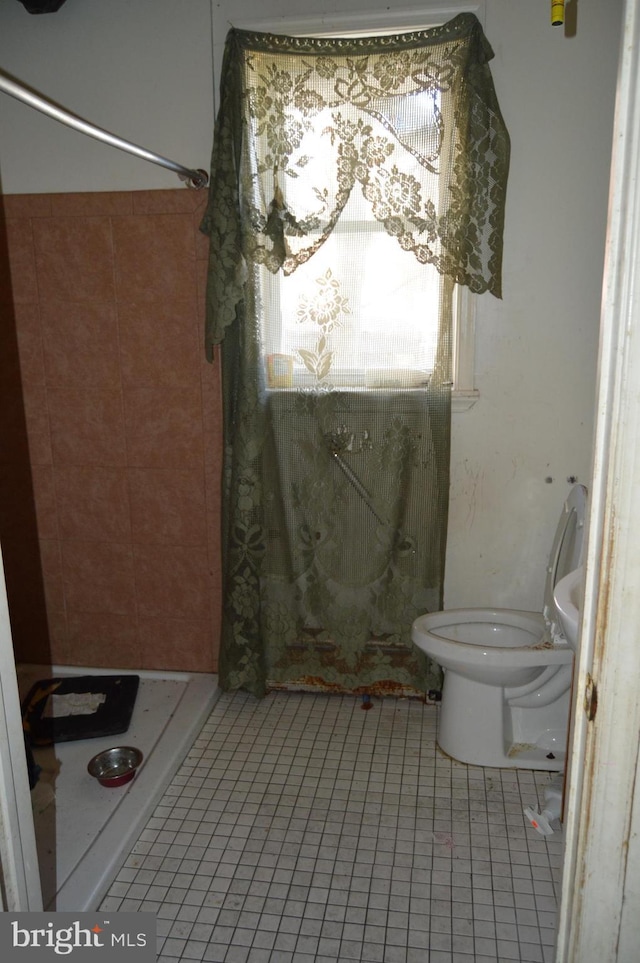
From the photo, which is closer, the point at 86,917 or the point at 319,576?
the point at 86,917

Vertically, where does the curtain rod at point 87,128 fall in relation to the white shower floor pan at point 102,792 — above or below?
above

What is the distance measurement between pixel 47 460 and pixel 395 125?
64.9 inches

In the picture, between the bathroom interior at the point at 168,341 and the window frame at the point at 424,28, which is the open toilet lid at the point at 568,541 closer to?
the bathroom interior at the point at 168,341

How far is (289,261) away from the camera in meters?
2.21

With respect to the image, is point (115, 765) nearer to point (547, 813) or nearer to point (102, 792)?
point (102, 792)

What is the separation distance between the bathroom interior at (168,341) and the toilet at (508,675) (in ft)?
0.39

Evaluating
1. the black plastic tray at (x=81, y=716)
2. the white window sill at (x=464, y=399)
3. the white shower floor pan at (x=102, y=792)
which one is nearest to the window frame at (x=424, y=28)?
the white window sill at (x=464, y=399)

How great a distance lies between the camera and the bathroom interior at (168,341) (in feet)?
7.02

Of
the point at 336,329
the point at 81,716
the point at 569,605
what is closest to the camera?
the point at 569,605

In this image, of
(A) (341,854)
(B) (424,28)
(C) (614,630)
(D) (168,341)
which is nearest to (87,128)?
(D) (168,341)

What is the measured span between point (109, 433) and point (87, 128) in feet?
3.68

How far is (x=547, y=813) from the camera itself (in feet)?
6.35

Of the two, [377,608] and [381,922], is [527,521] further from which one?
[381,922]

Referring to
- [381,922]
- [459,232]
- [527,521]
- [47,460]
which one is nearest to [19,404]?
[47,460]
